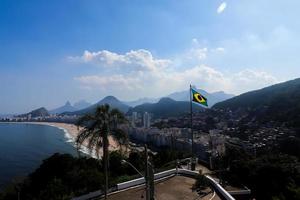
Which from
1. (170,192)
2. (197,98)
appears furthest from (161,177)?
(197,98)

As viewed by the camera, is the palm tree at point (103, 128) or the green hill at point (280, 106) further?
the green hill at point (280, 106)

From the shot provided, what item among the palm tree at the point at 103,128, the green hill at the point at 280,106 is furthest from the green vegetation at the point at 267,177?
the green hill at the point at 280,106

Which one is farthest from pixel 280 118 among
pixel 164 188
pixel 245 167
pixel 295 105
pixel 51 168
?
pixel 164 188

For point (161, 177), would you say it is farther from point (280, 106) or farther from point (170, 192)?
point (280, 106)

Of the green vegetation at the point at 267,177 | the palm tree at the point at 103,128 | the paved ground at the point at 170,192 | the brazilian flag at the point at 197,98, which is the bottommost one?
the green vegetation at the point at 267,177

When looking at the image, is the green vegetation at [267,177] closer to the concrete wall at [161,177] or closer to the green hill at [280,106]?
the concrete wall at [161,177]

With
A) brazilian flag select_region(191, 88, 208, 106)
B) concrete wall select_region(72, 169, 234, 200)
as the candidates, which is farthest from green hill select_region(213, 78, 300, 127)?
concrete wall select_region(72, 169, 234, 200)
